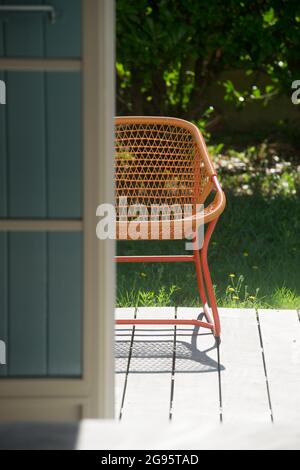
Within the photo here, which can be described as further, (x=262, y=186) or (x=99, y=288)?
(x=262, y=186)

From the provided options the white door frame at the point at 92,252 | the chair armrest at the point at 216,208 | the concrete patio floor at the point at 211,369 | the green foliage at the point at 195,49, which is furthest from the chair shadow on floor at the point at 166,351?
the green foliage at the point at 195,49

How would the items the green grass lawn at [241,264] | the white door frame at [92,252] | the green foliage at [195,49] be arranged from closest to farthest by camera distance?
the white door frame at [92,252]
the green grass lawn at [241,264]
the green foliage at [195,49]

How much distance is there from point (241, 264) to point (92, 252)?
2598 millimetres

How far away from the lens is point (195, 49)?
666cm

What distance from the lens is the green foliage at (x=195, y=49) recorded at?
20.2 feet

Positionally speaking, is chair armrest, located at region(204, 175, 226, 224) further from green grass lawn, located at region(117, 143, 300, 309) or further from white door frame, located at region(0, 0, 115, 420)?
white door frame, located at region(0, 0, 115, 420)

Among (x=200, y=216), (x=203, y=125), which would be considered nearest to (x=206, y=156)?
(x=200, y=216)

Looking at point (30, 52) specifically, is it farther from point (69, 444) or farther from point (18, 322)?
point (69, 444)

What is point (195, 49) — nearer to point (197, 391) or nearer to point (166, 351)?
point (166, 351)

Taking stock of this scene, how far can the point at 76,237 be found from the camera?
Answer: 2885 mm

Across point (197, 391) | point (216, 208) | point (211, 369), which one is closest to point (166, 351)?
point (211, 369)

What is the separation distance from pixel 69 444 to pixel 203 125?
15.9ft

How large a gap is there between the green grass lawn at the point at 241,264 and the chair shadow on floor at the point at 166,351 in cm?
47

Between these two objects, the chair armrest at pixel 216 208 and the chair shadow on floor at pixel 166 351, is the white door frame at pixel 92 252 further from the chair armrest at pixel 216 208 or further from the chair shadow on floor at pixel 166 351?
the chair armrest at pixel 216 208
